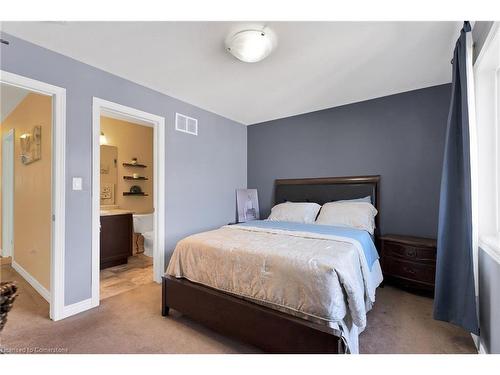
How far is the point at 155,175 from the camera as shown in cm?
301

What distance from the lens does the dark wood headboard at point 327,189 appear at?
3264 millimetres

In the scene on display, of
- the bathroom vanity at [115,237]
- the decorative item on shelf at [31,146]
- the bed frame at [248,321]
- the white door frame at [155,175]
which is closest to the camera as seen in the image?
the bed frame at [248,321]

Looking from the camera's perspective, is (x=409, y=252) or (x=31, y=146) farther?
(x=31, y=146)

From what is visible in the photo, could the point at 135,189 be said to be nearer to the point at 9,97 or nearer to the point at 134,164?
the point at 134,164

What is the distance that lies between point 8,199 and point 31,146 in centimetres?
177

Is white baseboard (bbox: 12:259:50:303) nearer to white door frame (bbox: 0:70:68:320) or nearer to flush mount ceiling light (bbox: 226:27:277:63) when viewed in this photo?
white door frame (bbox: 0:70:68:320)

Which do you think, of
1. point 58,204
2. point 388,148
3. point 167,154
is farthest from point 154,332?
point 388,148

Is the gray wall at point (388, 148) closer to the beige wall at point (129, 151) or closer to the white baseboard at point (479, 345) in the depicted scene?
the white baseboard at point (479, 345)

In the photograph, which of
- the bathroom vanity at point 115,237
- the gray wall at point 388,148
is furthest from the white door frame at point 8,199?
the gray wall at point 388,148

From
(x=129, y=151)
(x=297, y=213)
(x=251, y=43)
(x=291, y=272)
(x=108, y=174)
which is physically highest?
(x=251, y=43)

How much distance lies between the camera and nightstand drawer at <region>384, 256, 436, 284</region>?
2.53 meters

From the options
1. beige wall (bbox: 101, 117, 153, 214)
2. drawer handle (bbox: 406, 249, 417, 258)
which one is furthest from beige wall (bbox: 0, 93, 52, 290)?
drawer handle (bbox: 406, 249, 417, 258)

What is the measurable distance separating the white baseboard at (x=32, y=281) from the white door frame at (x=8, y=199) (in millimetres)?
532
